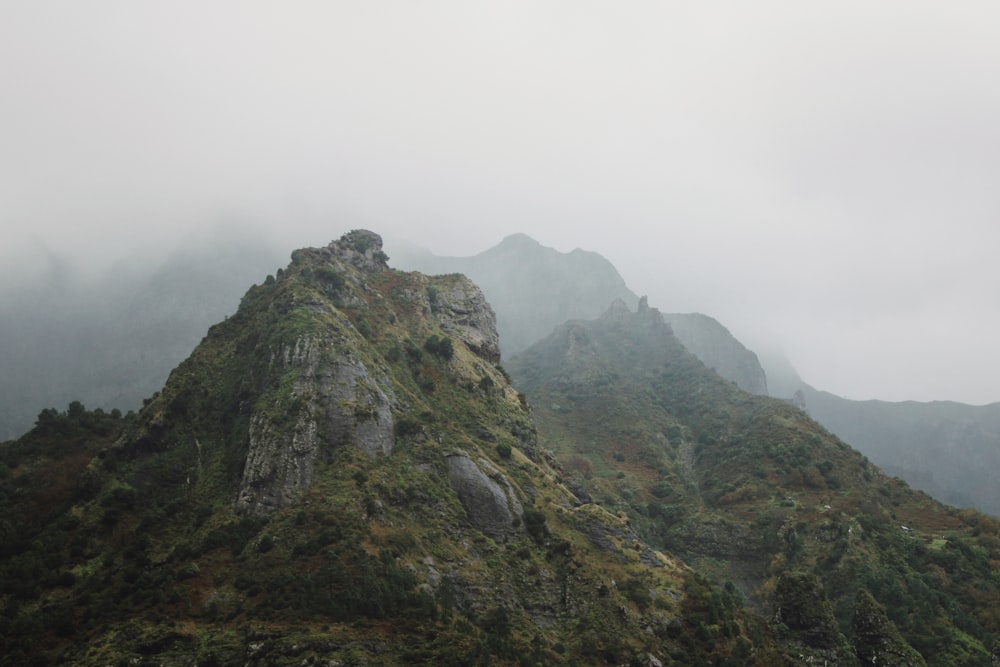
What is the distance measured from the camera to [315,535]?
5497cm

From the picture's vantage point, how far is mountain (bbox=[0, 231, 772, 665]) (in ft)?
152

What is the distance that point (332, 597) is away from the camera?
49.1m

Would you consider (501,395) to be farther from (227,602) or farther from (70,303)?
(70,303)

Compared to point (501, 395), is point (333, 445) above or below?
below

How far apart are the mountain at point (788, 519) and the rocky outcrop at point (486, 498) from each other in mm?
33019

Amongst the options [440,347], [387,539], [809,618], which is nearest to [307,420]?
[387,539]

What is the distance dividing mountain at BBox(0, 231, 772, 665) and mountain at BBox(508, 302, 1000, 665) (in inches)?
612

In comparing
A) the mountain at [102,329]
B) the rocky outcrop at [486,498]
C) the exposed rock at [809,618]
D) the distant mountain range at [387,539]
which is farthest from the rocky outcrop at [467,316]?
the mountain at [102,329]

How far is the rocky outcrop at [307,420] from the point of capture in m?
61.2

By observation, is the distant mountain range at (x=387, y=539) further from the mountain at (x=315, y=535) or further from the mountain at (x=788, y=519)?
the mountain at (x=788, y=519)

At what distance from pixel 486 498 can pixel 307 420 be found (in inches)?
878

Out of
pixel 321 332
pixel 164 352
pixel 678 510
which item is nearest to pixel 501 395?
pixel 321 332

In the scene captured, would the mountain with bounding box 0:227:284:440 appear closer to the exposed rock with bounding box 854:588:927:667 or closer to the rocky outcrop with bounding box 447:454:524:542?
the rocky outcrop with bounding box 447:454:524:542

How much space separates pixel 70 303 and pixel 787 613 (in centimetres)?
20813
